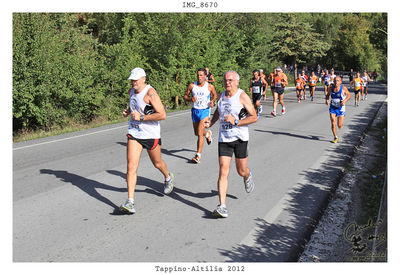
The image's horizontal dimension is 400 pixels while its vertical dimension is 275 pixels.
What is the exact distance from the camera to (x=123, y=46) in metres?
15.2

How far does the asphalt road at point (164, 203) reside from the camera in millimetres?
4488

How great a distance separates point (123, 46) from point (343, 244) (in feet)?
40.4

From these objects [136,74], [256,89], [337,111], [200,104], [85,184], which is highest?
[256,89]

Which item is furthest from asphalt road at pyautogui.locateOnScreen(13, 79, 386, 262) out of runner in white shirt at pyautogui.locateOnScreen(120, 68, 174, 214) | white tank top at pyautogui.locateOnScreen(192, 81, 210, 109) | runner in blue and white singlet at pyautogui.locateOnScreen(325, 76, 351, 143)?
white tank top at pyautogui.locateOnScreen(192, 81, 210, 109)

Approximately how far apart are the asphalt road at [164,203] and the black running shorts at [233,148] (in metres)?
0.82

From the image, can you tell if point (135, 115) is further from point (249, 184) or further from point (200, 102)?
point (200, 102)

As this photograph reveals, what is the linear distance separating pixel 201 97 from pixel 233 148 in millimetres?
3081

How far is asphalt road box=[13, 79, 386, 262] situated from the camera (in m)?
4.49

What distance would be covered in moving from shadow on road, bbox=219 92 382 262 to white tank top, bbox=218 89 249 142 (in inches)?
45.9

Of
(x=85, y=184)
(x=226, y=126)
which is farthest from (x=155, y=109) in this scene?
(x=85, y=184)

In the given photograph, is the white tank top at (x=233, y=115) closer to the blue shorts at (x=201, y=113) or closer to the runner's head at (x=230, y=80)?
the runner's head at (x=230, y=80)

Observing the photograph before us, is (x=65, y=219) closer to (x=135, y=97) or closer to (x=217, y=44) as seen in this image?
(x=135, y=97)

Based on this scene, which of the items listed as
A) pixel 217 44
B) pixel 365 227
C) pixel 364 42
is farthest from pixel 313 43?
pixel 365 227

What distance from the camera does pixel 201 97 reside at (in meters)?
8.54
